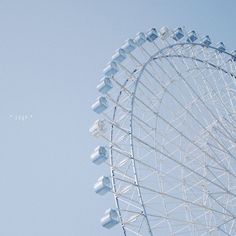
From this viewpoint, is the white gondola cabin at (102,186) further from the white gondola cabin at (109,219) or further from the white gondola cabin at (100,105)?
the white gondola cabin at (100,105)

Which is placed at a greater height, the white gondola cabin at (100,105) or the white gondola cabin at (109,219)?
the white gondola cabin at (100,105)

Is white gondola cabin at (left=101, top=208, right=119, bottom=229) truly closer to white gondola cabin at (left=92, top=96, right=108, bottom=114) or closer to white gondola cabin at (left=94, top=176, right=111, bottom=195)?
white gondola cabin at (left=94, top=176, right=111, bottom=195)

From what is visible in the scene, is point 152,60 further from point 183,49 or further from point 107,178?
point 107,178

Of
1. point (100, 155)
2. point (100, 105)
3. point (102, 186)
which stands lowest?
point (102, 186)

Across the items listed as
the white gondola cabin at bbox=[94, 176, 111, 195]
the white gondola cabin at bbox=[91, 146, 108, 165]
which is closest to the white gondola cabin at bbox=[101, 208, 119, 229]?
the white gondola cabin at bbox=[94, 176, 111, 195]

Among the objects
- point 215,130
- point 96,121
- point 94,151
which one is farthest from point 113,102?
point 215,130

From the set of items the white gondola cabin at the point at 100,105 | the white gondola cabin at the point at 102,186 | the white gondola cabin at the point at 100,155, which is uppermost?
the white gondola cabin at the point at 100,105

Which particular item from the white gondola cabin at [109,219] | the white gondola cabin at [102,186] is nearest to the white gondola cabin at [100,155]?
the white gondola cabin at [102,186]

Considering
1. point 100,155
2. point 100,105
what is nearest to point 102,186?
point 100,155

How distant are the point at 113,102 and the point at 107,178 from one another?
11.2 ft

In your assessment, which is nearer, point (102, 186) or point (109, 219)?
point (109, 219)

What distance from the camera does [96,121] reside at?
1794cm

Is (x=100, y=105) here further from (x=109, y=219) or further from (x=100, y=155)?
(x=109, y=219)

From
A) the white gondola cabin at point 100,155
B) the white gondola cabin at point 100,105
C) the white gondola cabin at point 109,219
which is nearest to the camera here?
the white gondola cabin at point 109,219
